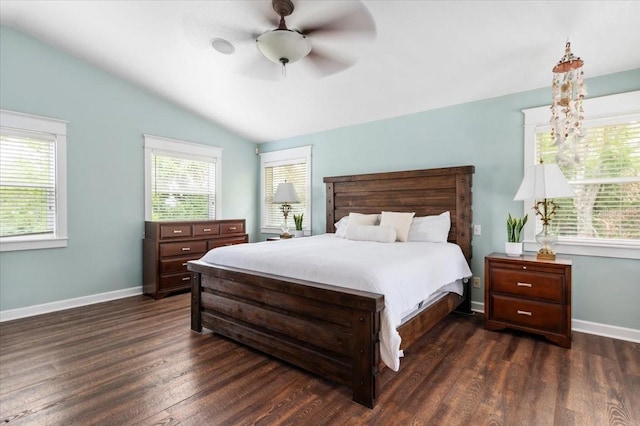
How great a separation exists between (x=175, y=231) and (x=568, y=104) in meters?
4.49

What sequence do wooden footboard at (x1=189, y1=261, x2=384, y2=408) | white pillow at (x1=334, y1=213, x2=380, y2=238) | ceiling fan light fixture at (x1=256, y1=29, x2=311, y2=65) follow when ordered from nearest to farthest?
1. wooden footboard at (x1=189, y1=261, x2=384, y2=408)
2. ceiling fan light fixture at (x1=256, y1=29, x2=311, y2=65)
3. white pillow at (x1=334, y1=213, x2=380, y2=238)

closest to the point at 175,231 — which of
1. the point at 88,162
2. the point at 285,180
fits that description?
the point at 88,162

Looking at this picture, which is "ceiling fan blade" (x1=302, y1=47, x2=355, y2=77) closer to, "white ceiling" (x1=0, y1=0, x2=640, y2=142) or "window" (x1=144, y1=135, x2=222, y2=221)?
"white ceiling" (x1=0, y1=0, x2=640, y2=142)

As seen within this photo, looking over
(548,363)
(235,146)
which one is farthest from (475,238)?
(235,146)

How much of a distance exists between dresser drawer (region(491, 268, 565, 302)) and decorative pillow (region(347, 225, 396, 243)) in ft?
3.36

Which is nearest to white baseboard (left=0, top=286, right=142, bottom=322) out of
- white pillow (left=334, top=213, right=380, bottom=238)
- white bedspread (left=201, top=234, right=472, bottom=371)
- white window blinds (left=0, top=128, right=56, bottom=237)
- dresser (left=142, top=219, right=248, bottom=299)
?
dresser (left=142, top=219, right=248, bottom=299)

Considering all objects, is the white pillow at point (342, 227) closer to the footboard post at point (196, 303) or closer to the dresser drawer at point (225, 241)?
the dresser drawer at point (225, 241)

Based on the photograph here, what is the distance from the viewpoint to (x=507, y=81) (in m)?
3.25

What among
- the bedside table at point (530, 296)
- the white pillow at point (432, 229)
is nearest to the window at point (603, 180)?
the bedside table at point (530, 296)

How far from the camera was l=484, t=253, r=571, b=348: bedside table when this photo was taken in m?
2.72

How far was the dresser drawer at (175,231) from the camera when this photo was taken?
4.25 meters

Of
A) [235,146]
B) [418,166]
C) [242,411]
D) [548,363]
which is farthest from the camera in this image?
[235,146]

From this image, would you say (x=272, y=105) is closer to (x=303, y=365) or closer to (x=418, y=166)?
(x=418, y=166)

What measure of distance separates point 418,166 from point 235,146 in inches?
126
